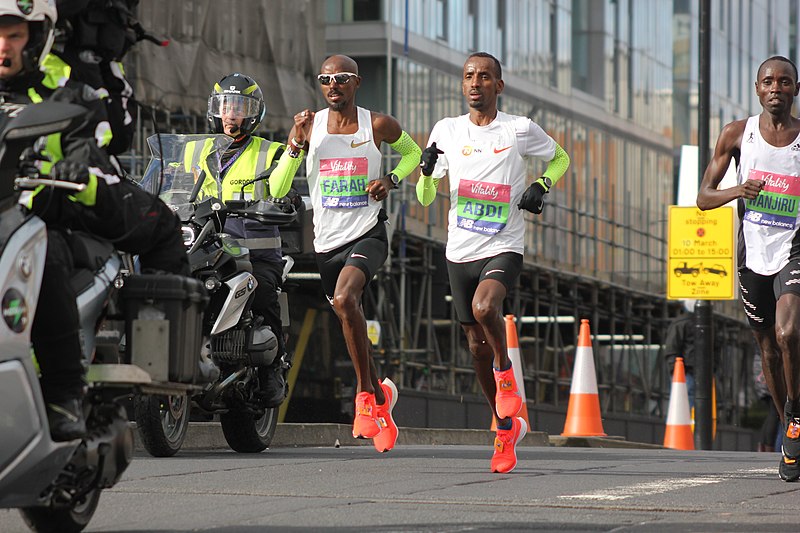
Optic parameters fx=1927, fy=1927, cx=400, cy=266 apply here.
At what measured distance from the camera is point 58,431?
223 inches

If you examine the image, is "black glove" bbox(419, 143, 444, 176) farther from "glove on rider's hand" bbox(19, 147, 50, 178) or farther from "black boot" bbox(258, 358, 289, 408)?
"glove on rider's hand" bbox(19, 147, 50, 178)

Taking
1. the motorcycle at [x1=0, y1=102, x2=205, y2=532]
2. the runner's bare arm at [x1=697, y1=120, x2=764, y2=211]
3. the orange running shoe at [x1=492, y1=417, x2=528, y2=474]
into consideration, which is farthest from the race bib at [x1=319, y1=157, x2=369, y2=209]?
the motorcycle at [x1=0, y1=102, x2=205, y2=532]

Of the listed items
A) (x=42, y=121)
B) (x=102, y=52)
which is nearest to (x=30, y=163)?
(x=42, y=121)

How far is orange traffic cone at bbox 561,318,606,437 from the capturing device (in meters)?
17.8

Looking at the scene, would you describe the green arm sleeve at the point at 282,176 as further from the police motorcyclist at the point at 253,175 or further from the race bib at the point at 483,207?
the race bib at the point at 483,207

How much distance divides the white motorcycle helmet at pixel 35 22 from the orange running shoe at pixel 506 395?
15.8ft

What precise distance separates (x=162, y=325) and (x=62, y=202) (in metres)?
0.52

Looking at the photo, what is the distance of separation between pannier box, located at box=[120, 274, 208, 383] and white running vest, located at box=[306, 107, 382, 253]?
480 cm

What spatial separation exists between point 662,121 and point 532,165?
11.7m

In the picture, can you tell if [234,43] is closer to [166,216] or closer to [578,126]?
[578,126]

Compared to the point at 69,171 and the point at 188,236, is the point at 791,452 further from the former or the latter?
the point at 69,171

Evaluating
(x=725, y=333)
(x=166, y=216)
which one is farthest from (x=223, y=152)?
(x=725, y=333)

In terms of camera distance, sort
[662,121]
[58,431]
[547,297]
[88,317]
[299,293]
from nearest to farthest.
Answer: [58,431] < [88,317] < [299,293] < [547,297] < [662,121]

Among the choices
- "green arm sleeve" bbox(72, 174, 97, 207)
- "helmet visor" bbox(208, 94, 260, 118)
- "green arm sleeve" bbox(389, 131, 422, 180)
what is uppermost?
"helmet visor" bbox(208, 94, 260, 118)
